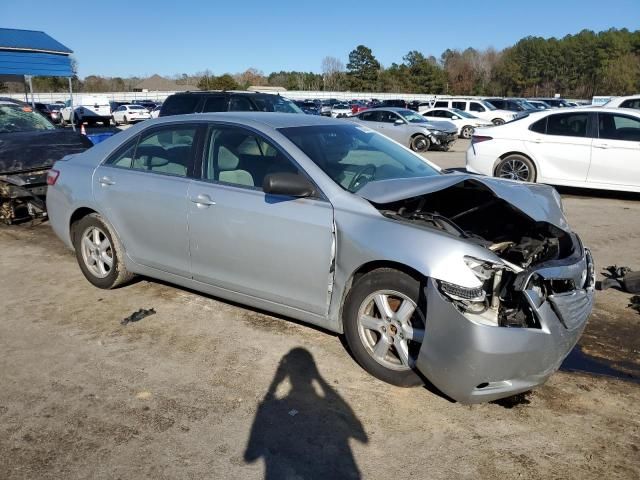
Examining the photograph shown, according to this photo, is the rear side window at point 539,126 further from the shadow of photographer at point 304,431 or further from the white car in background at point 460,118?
the white car in background at point 460,118

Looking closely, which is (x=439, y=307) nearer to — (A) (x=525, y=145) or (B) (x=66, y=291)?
(B) (x=66, y=291)

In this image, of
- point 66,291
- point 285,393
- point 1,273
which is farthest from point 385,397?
point 1,273

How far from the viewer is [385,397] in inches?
132

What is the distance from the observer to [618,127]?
945 centimetres

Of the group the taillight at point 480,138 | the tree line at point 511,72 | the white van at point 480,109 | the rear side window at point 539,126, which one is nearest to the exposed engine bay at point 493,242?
the rear side window at point 539,126

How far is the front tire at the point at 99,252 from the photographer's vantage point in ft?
16.4

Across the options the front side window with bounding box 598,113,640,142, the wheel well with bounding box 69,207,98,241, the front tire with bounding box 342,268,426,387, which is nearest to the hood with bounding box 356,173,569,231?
the front tire with bounding box 342,268,426,387

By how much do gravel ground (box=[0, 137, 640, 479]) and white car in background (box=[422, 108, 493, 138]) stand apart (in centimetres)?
2223

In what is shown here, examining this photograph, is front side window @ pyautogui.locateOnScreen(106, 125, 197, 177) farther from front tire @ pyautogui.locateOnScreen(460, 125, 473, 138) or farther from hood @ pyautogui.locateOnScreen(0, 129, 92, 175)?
front tire @ pyautogui.locateOnScreen(460, 125, 473, 138)

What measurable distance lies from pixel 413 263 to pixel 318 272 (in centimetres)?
73

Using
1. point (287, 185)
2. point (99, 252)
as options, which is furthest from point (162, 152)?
point (287, 185)

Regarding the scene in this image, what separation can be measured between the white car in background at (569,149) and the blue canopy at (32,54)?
46.3 ft

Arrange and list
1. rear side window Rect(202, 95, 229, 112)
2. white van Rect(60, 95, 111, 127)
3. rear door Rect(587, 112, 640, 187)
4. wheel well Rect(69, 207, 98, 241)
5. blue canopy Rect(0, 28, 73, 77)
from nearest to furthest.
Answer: wheel well Rect(69, 207, 98, 241), rear door Rect(587, 112, 640, 187), rear side window Rect(202, 95, 229, 112), blue canopy Rect(0, 28, 73, 77), white van Rect(60, 95, 111, 127)

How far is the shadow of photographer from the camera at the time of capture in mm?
2742
